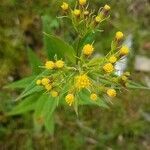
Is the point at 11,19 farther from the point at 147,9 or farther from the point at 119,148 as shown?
the point at 119,148

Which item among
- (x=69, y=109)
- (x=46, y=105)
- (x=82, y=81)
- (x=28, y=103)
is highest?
(x=82, y=81)

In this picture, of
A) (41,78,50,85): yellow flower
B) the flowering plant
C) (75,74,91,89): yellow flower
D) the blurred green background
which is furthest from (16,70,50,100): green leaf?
the blurred green background

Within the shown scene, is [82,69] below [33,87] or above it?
above

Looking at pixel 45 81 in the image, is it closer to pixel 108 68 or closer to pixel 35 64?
pixel 108 68

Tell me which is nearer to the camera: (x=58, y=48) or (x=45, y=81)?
(x=45, y=81)

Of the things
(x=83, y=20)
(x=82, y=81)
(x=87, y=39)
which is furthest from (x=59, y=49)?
(x=82, y=81)

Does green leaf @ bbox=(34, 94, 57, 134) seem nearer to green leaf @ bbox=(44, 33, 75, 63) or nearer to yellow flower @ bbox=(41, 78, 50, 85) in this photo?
green leaf @ bbox=(44, 33, 75, 63)

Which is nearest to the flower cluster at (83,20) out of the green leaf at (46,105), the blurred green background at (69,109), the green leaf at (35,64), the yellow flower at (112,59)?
the yellow flower at (112,59)
